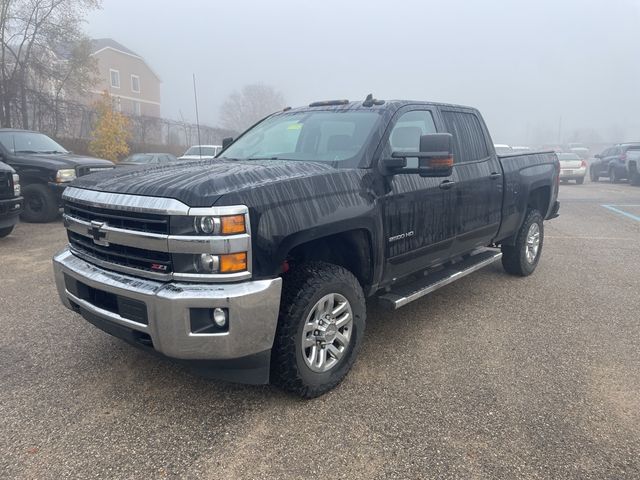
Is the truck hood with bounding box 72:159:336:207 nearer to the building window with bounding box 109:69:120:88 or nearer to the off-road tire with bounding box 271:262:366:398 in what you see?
the off-road tire with bounding box 271:262:366:398

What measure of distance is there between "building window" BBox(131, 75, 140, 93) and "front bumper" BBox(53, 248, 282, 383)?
2053 inches

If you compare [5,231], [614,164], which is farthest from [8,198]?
[614,164]

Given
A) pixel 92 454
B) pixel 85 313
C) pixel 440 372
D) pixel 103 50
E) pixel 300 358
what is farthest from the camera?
pixel 103 50

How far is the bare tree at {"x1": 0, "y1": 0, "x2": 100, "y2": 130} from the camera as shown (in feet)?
61.4

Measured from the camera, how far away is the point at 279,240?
2.71 m

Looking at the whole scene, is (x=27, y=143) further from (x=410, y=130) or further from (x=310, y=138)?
(x=410, y=130)

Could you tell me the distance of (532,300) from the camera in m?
5.00

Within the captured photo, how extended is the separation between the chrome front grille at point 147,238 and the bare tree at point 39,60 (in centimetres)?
1907

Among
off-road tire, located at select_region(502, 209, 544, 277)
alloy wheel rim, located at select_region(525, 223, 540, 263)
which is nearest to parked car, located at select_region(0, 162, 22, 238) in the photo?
off-road tire, located at select_region(502, 209, 544, 277)

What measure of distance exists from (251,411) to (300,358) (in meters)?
0.45

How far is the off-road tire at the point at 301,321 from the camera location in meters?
2.84

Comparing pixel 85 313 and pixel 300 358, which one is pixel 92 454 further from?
pixel 300 358

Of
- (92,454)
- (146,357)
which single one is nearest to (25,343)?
(146,357)

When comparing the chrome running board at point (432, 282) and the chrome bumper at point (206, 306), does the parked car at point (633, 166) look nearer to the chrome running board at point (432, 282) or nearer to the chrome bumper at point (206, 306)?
the chrome running board at point (432, 282)
